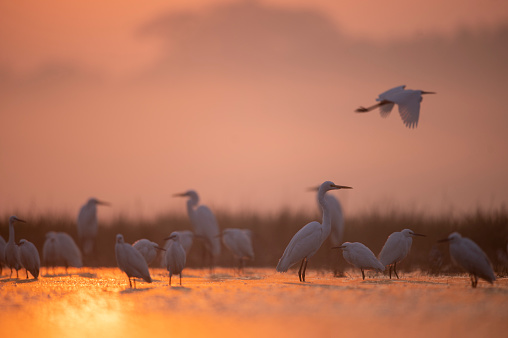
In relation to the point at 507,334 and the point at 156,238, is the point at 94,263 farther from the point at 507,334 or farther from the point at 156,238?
the point at 507,334

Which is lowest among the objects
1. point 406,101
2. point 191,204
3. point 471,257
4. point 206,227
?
point 471,257

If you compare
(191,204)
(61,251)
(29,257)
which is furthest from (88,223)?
(29,257)

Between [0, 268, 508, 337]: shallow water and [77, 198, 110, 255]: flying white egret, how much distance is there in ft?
19.0

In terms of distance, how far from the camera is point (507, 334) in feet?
22.1

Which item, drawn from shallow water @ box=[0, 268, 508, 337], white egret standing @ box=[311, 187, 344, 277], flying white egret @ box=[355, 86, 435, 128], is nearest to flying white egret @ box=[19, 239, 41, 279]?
shallow water @ box=[0, 268, 508, 337]

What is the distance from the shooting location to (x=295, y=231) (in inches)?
755

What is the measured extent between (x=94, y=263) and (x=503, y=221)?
9589 mm

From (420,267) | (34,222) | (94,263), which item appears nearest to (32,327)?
(420,267)

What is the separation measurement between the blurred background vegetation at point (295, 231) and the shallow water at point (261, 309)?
172 inches

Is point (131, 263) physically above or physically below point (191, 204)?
below

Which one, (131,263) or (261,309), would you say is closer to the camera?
(261,309)

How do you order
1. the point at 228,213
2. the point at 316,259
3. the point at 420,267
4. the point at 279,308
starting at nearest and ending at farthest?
the point at 279,308, the point at 420,267, the point at 316,259, the point at 228,213

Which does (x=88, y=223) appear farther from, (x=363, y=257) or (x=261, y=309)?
(x=261, y=309)

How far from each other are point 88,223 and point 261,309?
9431 millimetres
